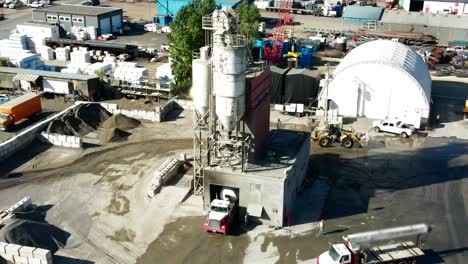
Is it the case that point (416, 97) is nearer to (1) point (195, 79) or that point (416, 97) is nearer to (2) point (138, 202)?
(1) point (195, 79)

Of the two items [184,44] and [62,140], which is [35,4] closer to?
[184,44]

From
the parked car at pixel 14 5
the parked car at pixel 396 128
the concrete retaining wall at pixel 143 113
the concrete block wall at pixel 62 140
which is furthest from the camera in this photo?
the parked car at pixel 14 5

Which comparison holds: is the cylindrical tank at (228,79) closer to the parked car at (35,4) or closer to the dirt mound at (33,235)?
the dirt mound at (33,235)

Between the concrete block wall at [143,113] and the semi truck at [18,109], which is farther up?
the semi truck at [18,109]

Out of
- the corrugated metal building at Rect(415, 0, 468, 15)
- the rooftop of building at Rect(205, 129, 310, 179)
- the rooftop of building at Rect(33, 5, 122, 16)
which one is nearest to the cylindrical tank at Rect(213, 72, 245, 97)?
the rooftop of building at Rect(205, 129, 310, 179)

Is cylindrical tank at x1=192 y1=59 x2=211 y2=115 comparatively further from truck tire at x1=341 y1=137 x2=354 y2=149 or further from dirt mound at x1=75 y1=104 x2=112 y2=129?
dirt mound at x1=75 y1=104 x2=112 y2=129

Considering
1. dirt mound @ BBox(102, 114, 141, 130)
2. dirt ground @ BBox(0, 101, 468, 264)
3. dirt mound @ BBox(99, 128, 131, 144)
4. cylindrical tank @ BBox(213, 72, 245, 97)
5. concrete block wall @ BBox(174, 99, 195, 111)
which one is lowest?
dirt ground @ BBox(0, 101, 468, 264)

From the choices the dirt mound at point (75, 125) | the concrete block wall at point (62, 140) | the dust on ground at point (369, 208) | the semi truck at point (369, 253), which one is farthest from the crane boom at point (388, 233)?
the dirt mound at point (75, 125)
